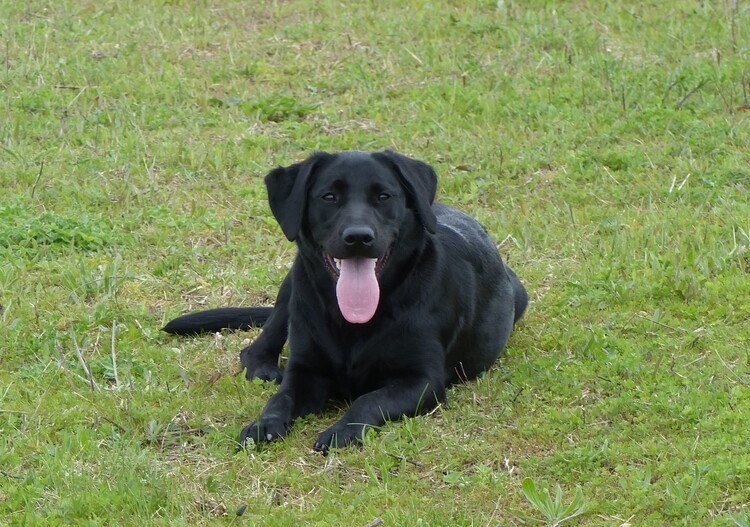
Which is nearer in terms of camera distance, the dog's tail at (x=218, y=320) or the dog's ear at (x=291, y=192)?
the dog's ear at (x=291, y=192)

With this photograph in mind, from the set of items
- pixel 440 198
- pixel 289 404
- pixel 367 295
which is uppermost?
pixel 367 295

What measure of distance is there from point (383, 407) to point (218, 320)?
157cm

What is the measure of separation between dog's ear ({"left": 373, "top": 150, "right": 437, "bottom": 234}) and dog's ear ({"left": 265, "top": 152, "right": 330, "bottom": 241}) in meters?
0.32

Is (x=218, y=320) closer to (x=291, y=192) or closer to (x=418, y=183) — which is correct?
(x=291, y=192)

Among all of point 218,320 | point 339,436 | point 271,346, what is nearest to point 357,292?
point 339,436

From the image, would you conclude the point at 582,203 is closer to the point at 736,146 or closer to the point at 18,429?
the point at 736,146

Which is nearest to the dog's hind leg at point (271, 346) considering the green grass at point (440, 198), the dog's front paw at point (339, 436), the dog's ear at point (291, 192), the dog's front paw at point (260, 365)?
the dog's front paw at point (260, 365)

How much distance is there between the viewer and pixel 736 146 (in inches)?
339

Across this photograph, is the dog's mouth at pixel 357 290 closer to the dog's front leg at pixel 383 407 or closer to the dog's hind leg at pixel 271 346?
the dog's front leg at pixel 383 407

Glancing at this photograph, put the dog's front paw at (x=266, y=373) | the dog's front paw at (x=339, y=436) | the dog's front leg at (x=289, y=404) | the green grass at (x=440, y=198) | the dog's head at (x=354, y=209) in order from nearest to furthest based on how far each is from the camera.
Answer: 1. the green grass at (x=440, y=198)
2. the dog's front paw at (x=339, y=436)
3. the dog's front leg at (x=289, y=404)
4. the dog's head at (x=354, y=209)
5. the dog's front paw at (x=266, y=373)

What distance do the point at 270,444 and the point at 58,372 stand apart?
134 centimetres

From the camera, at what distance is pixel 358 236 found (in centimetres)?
511

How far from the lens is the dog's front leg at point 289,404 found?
198 inches

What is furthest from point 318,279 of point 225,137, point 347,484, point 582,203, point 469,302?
point 225,137
